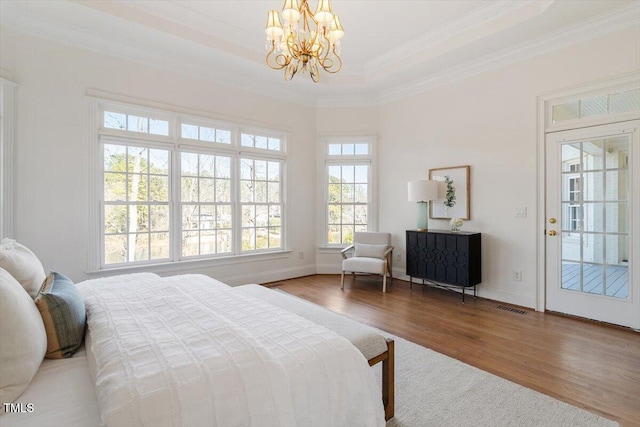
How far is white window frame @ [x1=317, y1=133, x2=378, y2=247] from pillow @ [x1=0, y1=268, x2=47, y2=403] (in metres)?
4.58

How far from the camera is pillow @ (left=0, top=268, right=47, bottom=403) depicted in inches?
43.6

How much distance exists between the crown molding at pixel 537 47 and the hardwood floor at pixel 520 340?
3.07m

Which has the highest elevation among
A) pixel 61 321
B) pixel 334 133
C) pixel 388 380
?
pixel 334 133

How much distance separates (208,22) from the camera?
3789mm

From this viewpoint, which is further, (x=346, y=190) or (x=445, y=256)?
(x=346, y=190)

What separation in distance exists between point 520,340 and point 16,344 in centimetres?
352

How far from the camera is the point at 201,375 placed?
3.69ft

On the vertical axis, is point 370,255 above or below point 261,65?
below

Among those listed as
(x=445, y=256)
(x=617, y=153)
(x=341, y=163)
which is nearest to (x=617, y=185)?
(x=617, y=153)

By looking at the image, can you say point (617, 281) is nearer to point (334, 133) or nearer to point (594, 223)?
point (594, 223)

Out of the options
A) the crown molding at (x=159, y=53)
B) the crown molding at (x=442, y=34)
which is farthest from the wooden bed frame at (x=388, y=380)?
the crown molding at (x=159, y=53)

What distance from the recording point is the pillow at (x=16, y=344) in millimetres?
1106

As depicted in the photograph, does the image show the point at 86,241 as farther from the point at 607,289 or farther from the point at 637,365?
the point at 607,289

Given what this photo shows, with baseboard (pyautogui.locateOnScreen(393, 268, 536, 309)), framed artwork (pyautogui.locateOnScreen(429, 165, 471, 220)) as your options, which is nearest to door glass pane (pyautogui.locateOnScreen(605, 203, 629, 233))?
baseboard (pyautogui.locateOnScreen(393, 268, 536, 309))
